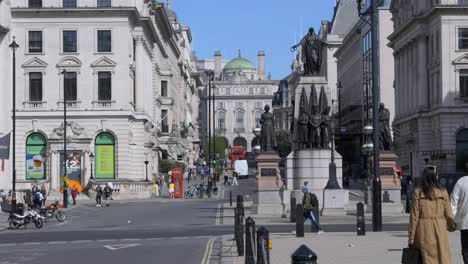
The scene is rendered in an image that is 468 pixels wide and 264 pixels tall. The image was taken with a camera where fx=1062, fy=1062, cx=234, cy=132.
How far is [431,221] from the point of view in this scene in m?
14.7

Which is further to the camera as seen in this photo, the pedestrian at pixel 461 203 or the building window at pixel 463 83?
the building window at pixel 463 83

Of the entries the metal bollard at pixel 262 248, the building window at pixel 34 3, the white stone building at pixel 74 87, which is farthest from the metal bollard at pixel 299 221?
the building window at pixel 34 3

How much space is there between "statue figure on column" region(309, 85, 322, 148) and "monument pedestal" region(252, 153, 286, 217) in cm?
292

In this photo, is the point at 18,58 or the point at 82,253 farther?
the point at 18,58

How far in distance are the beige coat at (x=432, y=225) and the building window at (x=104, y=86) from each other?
64.3 m

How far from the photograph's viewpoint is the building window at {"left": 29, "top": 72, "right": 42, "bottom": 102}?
77.6 meters

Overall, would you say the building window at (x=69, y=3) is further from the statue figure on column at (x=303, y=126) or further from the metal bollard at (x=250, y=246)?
the metal bollard at (x=250, y=246)

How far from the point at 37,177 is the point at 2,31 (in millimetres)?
13652

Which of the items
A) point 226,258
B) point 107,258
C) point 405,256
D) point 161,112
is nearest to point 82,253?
point 107,258

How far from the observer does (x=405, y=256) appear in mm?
13609

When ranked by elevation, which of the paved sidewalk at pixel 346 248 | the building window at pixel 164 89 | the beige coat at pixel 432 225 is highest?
the building window at pixel 164 89

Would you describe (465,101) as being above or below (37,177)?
above

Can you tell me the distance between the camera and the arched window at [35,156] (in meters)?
77.2

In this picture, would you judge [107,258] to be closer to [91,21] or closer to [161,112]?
[91,21]
